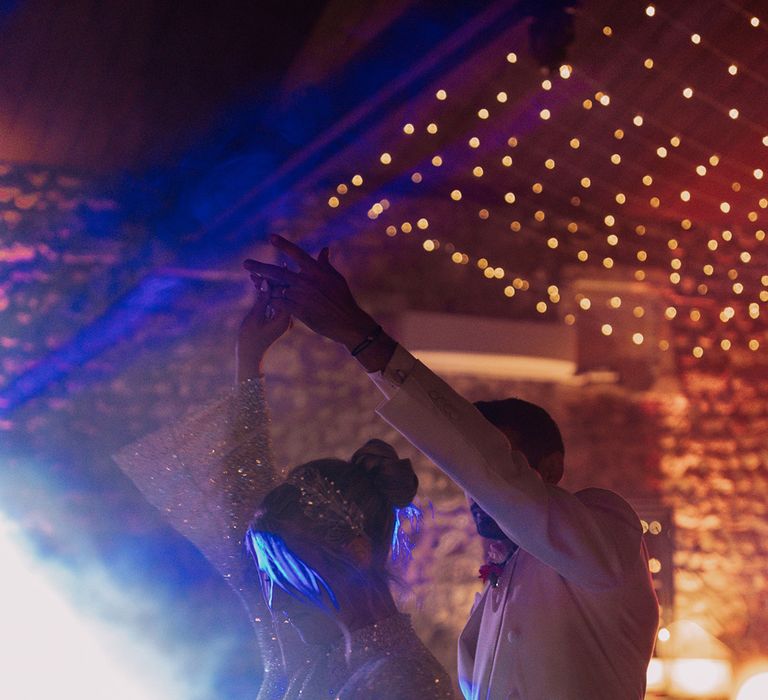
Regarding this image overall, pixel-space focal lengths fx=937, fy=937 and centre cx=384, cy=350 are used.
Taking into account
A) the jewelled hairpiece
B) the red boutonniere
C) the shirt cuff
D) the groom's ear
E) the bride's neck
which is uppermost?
the groom's ear

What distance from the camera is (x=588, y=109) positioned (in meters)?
3.28

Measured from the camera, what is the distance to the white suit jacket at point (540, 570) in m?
1.41

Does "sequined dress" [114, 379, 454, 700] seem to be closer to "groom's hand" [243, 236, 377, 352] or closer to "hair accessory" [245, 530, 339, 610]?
"hair accessory" [245, 530, 339, 610]

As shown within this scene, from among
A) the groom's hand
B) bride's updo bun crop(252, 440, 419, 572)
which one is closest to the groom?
the groom's hand

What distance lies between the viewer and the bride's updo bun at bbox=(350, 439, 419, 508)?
1525 millimetres

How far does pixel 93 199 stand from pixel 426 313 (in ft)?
5.18

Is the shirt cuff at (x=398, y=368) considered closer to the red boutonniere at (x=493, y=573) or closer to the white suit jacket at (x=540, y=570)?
the white suit jacket at (x=540, y=570)

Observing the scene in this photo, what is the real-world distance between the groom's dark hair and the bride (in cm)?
25

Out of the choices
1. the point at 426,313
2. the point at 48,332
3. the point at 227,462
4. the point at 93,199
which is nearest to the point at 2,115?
the point at 93,199

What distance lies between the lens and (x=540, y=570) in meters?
1.64

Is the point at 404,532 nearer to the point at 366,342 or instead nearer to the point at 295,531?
the point at 295,531

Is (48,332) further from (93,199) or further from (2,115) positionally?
(2,115)

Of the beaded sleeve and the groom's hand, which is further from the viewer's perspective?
the beaded sleeve

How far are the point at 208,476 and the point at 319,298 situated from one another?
0.46m
